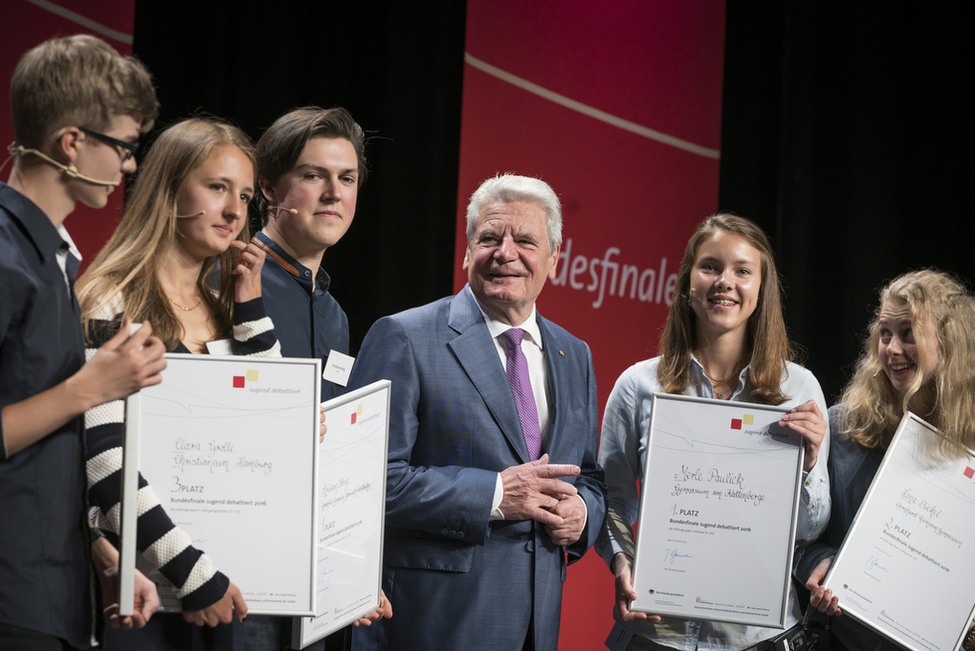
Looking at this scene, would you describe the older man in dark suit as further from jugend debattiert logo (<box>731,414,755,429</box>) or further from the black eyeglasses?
the black eyeglasses

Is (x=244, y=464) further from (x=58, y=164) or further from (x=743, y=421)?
(x=743, y=421)

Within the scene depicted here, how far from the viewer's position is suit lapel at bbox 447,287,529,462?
240cm

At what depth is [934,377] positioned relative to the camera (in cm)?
275

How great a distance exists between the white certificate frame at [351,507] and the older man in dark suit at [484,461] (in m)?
0.13

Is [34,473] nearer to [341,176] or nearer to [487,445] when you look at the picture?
[487,445]

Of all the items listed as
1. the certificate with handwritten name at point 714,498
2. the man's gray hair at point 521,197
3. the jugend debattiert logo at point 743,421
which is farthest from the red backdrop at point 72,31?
the jugend debattiert logo at point 743,421

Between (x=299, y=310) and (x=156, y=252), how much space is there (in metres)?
0.67

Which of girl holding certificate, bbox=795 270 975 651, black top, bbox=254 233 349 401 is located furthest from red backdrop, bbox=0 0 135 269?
girl holding certificate, bbox=795 270 975 651

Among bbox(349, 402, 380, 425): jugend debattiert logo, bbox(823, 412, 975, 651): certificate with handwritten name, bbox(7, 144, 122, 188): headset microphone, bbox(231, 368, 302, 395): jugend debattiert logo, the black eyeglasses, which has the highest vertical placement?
the black eyeglasses

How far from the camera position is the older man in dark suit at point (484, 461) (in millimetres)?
2293

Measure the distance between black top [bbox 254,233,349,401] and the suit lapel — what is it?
0.47 metres

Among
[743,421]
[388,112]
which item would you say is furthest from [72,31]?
[743,421]

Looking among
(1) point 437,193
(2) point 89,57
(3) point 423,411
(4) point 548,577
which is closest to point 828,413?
(4) point 548,577

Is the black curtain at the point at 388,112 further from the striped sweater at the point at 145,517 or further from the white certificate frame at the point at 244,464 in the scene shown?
the striped sweater at the point at 145,517
